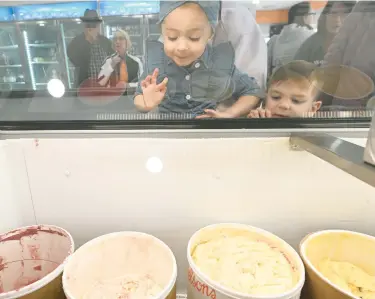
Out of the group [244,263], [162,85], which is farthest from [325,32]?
[244,263]

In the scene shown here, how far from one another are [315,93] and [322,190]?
1.14 ft

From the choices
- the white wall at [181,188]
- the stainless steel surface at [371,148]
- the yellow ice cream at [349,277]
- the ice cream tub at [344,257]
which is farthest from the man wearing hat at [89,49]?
the yellow ice cream at [349,277]

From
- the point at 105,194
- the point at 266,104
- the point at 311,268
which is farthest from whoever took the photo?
the point at 105,194

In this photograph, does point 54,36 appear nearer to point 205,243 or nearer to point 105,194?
point 105,194

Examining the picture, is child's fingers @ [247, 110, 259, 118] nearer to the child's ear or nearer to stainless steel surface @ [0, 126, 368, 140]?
stainless steel surface @ [0, 126, 368, 140]

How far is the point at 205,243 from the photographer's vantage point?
3.31ft

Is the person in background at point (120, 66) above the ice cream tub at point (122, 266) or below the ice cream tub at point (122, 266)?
above

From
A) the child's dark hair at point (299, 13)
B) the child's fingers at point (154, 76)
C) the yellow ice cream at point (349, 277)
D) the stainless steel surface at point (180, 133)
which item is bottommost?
the yellow ice cream at point (349, 277)

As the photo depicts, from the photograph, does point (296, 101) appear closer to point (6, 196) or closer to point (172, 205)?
point (172, 205)

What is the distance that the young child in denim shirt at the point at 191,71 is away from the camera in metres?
0.91

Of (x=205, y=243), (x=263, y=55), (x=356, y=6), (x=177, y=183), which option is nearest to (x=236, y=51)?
(x=263, y=55)

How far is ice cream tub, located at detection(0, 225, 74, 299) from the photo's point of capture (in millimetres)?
1013

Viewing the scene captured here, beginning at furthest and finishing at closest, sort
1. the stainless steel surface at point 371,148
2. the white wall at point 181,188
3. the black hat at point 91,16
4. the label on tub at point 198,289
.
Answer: the white wall at point 181,188 < the black hat at point 91,16 < the label on tub at point 198,289 < the stainless steel surface at point 371,148

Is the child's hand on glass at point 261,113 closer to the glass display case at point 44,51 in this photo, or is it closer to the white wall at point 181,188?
the white wall at point 181,188
